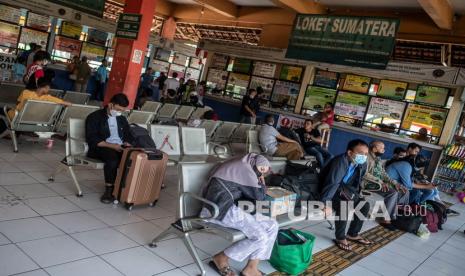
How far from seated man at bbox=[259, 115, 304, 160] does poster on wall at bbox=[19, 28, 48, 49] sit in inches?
356

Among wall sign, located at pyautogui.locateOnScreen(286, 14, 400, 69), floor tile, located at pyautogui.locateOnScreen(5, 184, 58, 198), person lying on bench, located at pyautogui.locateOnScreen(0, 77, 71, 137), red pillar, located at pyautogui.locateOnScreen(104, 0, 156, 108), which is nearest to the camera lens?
floor tile, located at pyautogui.locateOnScreen(5, 184, 58, 198)

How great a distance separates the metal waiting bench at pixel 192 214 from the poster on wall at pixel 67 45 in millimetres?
11650

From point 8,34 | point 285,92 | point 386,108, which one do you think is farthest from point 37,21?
point 386,108

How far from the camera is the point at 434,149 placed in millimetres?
9688

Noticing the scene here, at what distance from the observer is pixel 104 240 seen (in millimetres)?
3338

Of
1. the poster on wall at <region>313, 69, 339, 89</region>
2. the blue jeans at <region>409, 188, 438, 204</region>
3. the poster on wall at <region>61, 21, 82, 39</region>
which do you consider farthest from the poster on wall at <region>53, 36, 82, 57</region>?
the blue jeans at <region>409, 188, 438, 204</region>

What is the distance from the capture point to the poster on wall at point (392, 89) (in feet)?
37.4

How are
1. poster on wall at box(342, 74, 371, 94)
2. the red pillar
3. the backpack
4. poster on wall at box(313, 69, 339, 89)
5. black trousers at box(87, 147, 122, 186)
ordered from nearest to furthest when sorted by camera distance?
1. black trousers at box(87, 147, 122, 186)
2. the backpack
3. the red pillar
4. poster on wall at box(342, 74, 371, 94)
5. poster on wall at box(313, 69, 339, 89)

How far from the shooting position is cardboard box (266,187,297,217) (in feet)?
11.8

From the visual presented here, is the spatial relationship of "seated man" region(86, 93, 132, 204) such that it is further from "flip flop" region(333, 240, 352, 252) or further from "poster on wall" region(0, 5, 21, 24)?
"poster on wall" region(0, 5, 21, 24)

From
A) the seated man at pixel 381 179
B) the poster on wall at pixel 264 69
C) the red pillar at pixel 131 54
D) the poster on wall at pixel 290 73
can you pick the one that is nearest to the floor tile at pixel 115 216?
the seated man at pixel 381 179

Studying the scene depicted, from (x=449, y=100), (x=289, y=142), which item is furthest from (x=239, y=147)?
(x=449, y=100)

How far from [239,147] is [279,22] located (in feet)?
20.2

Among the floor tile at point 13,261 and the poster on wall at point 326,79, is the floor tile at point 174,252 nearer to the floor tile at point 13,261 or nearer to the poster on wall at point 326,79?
the floor tile at point 13,261
